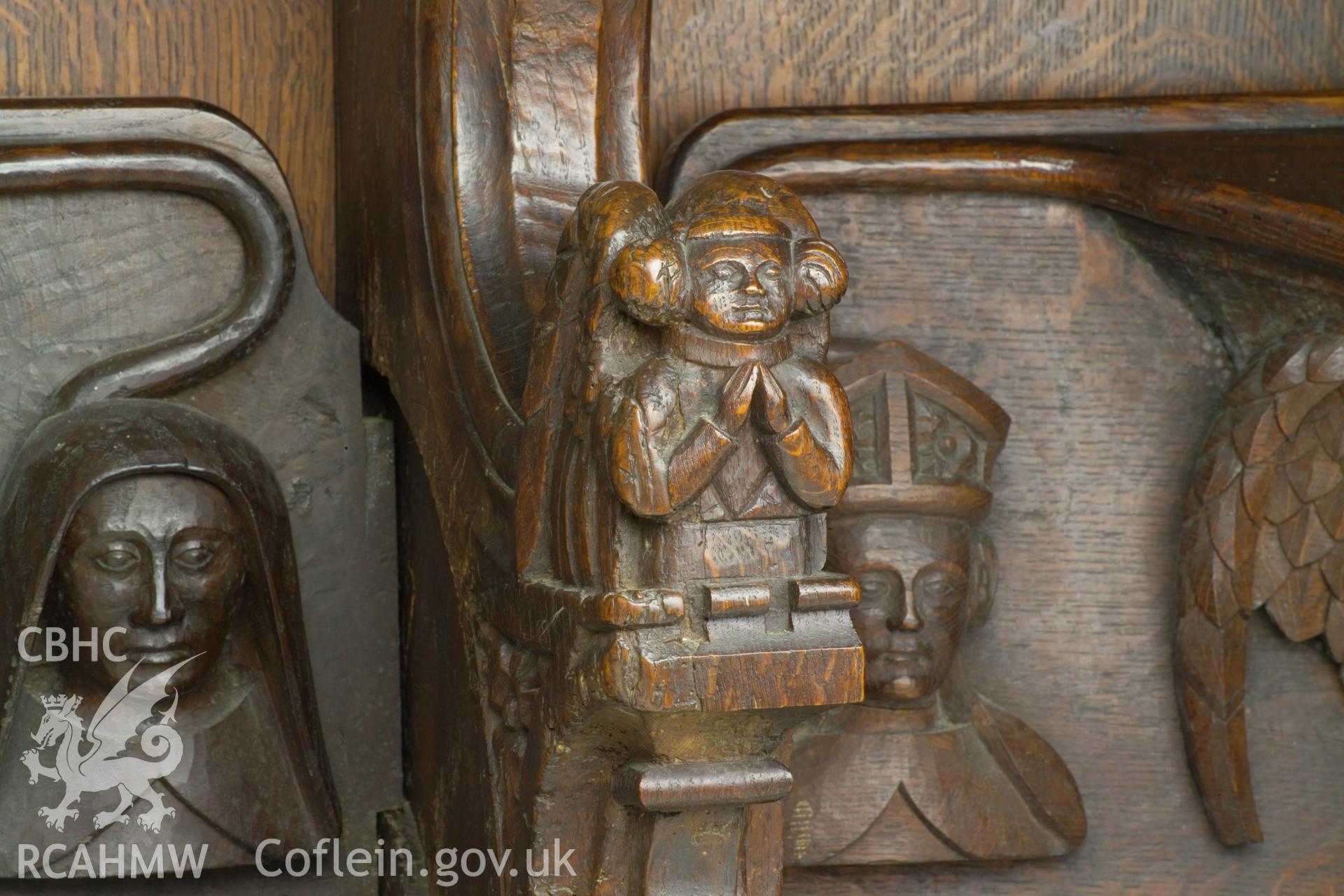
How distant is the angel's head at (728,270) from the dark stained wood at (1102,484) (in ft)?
1.41

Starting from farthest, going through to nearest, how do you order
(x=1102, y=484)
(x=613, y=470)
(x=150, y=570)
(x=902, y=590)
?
(x=1102, y=484) < (x=902, y=590) < (x=150, y=570) < (x=613, y=470)

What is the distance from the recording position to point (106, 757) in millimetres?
1054

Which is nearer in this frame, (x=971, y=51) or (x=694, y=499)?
(x=694, y=499)

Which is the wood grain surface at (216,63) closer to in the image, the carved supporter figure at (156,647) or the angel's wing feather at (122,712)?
the carved supporter figure at (156,647)

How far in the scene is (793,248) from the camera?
785mm

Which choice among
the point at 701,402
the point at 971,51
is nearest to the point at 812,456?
the point at 701,402

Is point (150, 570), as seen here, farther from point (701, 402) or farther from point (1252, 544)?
point (1252, 544)

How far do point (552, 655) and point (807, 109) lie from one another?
522 millimetres

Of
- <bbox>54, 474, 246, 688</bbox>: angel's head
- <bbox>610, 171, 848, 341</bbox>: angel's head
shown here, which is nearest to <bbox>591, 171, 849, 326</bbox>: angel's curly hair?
<bbox>610, 171, 848, 341</bbox>: angel's head

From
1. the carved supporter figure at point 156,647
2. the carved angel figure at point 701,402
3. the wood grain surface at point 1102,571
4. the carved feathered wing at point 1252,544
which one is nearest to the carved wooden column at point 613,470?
the carved angel figure at point 701,402

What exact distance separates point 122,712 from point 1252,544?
0.75 meters

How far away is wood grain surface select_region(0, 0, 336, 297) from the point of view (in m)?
1.16

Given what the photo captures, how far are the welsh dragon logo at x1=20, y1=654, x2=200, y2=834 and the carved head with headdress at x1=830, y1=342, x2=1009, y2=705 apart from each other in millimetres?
A: 436

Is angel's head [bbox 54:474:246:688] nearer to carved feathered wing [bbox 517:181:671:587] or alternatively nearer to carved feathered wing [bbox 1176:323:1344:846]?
carved feathered wing [bbox 517:181:671:587]
